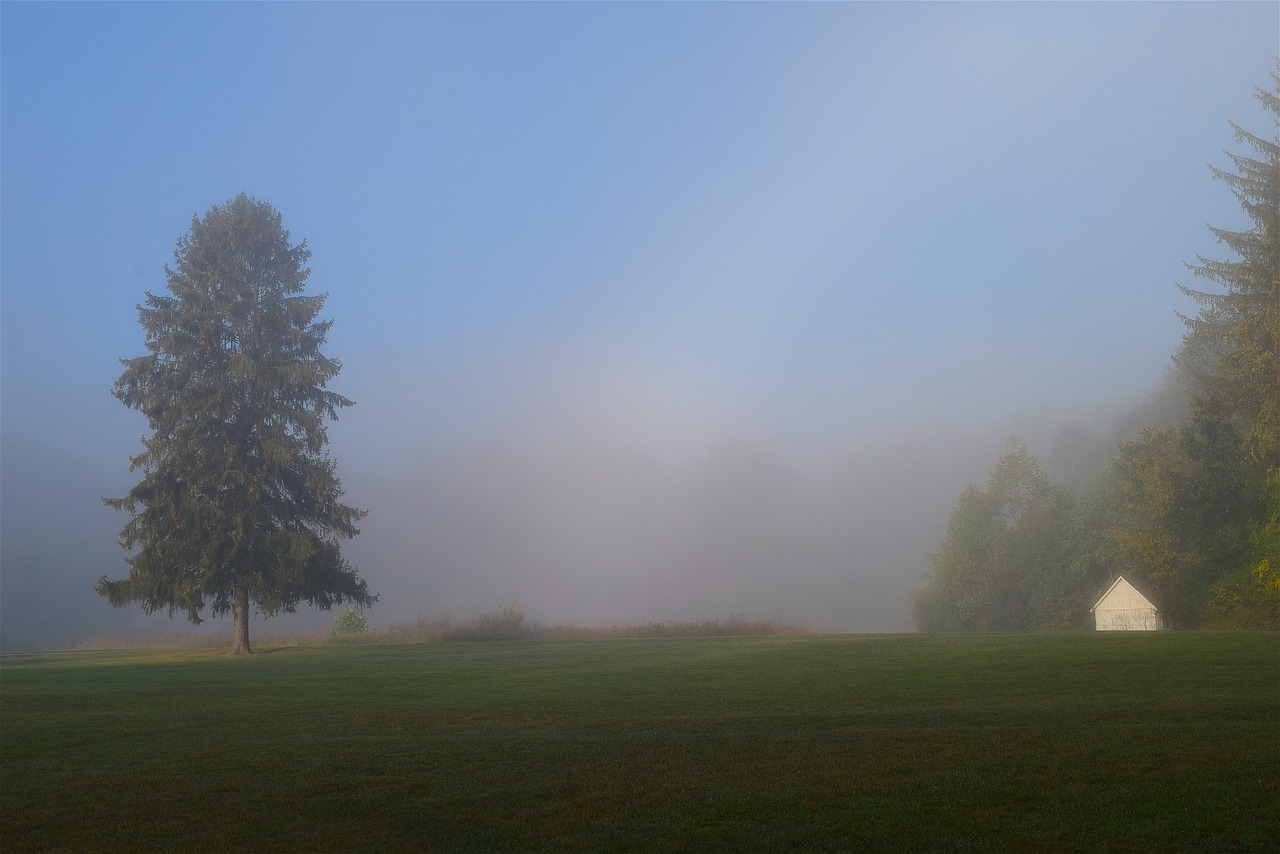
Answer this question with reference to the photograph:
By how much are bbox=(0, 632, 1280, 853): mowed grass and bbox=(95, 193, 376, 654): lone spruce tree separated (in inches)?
704

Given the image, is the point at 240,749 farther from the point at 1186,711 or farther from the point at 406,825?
the point at 1186,711

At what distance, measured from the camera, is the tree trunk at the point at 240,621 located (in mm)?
35375

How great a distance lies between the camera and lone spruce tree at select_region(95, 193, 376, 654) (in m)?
35.8

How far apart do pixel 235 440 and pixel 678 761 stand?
105ft

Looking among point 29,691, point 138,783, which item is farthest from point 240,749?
point 29,691

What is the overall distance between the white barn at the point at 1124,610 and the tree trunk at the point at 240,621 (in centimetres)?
4129

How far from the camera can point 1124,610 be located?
50906mm

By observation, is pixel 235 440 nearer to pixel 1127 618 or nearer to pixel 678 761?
pixel 678 761

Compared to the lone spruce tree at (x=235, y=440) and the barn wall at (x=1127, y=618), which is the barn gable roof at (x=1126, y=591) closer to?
the barn wall at (x=1127, y=618)

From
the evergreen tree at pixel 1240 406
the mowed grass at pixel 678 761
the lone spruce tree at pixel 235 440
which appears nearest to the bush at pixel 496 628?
the lone spruce tree at pixel 235 440

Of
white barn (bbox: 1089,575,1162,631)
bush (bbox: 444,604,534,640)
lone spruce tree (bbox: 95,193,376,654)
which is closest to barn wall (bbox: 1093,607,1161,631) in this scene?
white barn (bbox: 1089,575,1162,631)

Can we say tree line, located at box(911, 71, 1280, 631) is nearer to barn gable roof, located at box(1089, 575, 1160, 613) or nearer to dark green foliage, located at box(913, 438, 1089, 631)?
barn gable roof, located at box(1089, 575, 1160, 613)

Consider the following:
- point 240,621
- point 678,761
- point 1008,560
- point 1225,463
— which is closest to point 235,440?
point 240,621

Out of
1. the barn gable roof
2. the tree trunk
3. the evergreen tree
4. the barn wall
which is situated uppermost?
the evergreen tree
